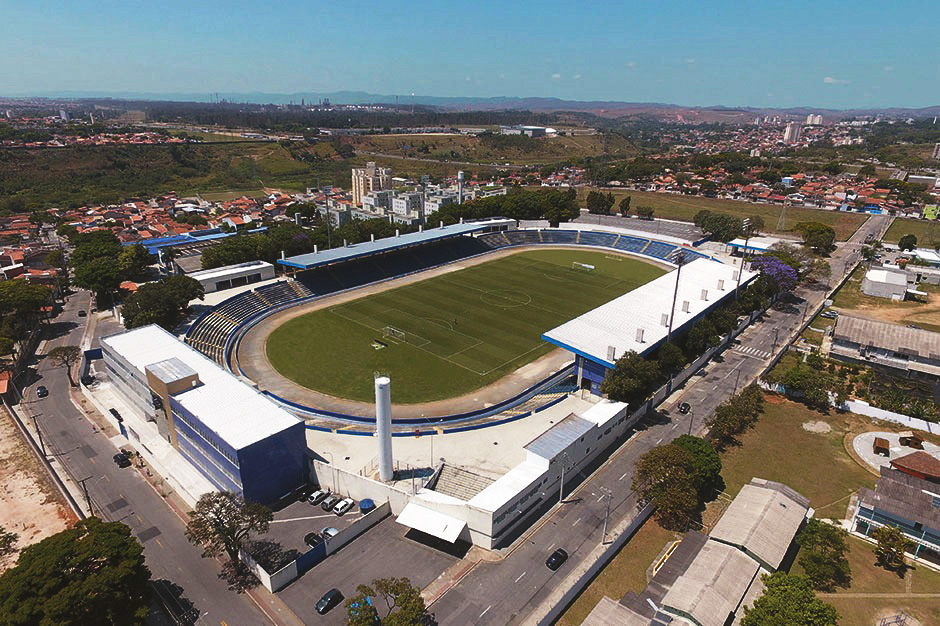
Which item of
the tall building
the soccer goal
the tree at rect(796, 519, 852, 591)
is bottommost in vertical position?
the tree at rect(796, 519, 852, 591)

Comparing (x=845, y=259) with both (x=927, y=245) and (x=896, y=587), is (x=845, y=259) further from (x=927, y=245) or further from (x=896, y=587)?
(x=896, y=587)

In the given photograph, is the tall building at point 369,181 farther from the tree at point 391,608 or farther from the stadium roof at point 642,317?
the tree at point 391,608

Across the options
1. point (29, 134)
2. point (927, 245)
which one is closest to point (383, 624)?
point (927, 245)

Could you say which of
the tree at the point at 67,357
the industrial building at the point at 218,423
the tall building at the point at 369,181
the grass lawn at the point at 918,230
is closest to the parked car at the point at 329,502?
the industrial building at the point at 218,423

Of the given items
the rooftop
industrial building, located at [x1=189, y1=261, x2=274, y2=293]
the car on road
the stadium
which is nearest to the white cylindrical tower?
the stadium

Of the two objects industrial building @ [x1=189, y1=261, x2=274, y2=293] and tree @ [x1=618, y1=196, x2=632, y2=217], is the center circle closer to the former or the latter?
industrial building @ [x1=189, y1=261, x2=274, y2=293]

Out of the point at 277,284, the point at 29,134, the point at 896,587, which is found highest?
the point at 29,134
